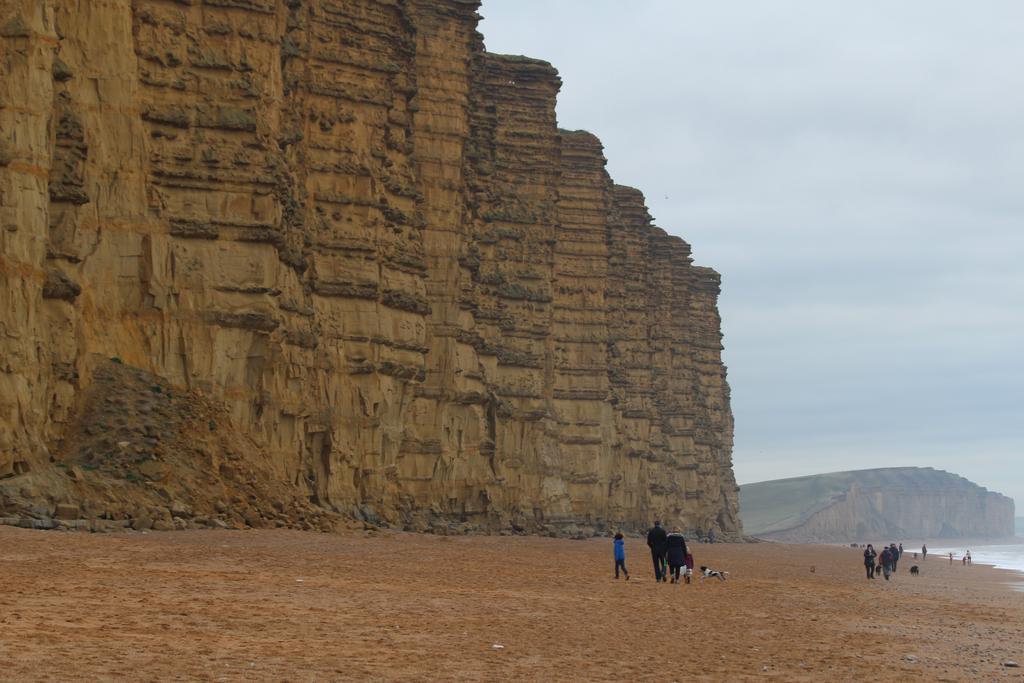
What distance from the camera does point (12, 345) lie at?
2234 centimetres

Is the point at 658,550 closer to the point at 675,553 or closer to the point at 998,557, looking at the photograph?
the point at 675,553

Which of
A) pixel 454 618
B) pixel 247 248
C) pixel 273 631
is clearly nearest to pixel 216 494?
pixel 247 248

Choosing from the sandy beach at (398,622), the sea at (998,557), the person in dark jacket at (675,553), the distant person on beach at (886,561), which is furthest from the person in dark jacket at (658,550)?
the sea at (998,557)

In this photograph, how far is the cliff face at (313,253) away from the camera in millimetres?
24500

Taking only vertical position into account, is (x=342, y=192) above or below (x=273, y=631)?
above

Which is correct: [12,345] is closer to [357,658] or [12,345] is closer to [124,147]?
[124,147]

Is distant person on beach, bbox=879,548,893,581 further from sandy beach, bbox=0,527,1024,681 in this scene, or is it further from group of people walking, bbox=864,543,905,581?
sandy beach, bbox=0,527,1024,681

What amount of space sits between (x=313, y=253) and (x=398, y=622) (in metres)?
20.4

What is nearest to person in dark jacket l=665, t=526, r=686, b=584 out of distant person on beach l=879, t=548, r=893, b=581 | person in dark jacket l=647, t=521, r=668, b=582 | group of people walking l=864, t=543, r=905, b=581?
person in dark jacket l=647, t=521, r=668, b=582

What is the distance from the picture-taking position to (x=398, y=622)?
15.0 metres

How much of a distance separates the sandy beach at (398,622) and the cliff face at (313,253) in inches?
174

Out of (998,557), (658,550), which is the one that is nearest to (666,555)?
(658,550)

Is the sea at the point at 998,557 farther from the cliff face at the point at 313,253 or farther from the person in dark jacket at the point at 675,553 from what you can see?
the person in dark jacket at the point at 675,553

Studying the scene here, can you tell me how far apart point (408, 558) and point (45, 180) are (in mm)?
8399
